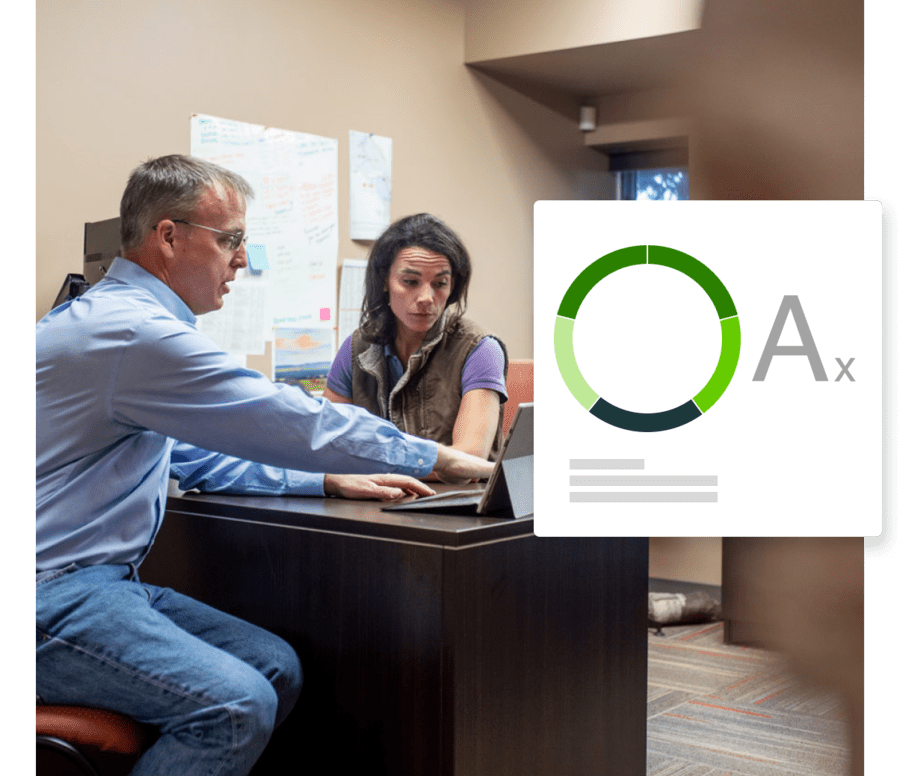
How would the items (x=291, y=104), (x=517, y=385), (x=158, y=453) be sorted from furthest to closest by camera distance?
(x=291, y=104) → (x=517, y=385) → (x=158, y=453)

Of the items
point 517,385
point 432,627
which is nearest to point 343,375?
point 517,385

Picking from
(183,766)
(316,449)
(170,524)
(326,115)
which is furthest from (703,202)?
(326,115)

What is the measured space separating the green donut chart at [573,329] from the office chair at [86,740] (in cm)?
55

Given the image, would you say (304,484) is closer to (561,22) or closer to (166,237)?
(166,237)

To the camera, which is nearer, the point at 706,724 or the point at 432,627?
the point at 432,627

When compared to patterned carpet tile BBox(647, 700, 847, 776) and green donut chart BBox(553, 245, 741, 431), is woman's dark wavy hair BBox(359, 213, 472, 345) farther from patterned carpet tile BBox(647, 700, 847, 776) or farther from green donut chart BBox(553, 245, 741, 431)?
green donut chart BBox(553, 245, 741, 431)

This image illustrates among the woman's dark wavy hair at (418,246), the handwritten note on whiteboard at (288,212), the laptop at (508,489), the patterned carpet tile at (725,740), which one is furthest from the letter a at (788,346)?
the handwritten note on whiteboard at (288,212)

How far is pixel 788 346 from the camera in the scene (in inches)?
17.7

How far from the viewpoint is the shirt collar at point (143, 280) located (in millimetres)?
917

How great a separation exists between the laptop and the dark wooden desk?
19 mm
